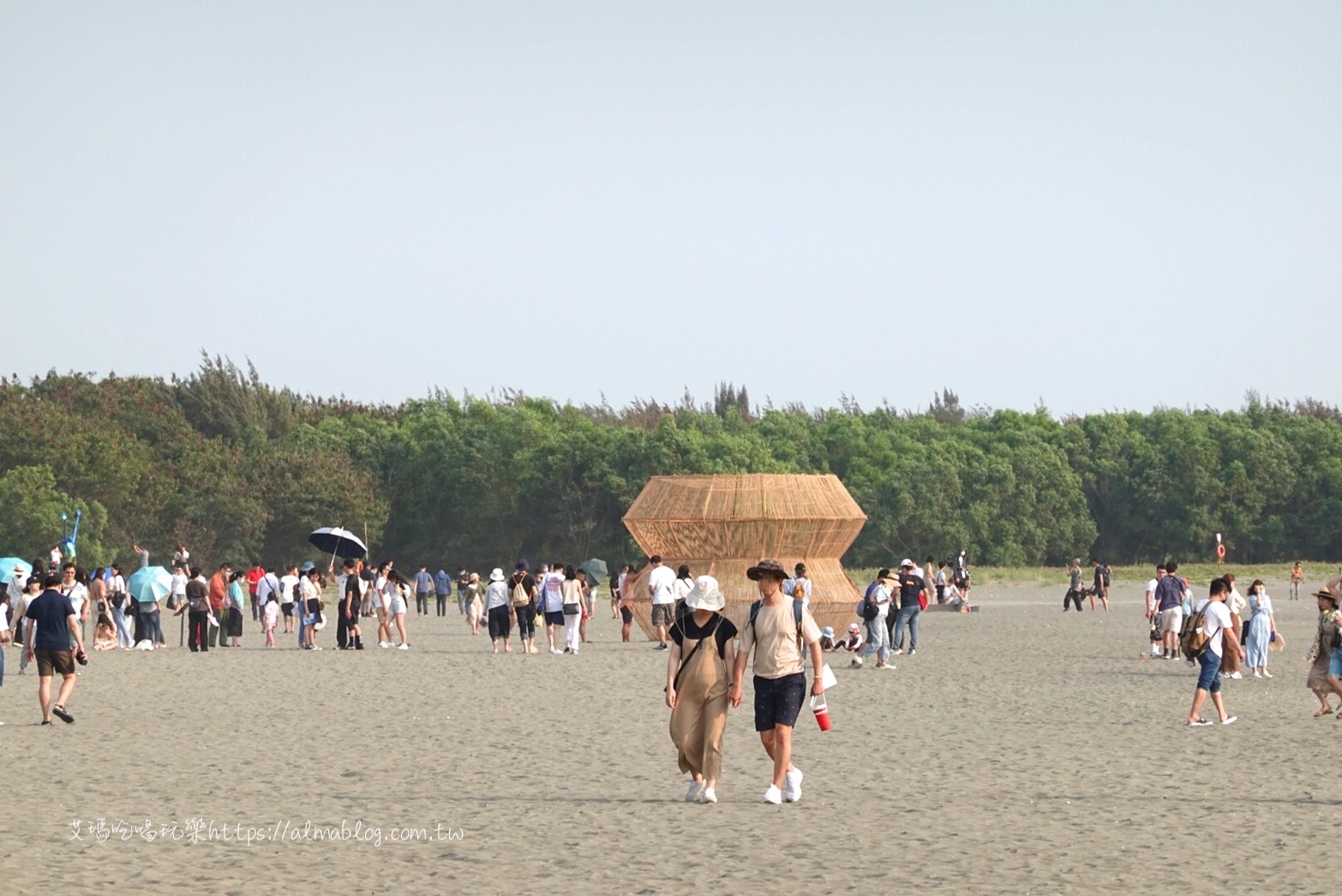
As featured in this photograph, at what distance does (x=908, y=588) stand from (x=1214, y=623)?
9952 mm

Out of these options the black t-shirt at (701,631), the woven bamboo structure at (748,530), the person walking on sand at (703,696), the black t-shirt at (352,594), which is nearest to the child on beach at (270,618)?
the black t-shirt at (352,594)

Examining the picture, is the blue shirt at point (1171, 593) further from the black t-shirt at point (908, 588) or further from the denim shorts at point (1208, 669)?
the denim shorts at point (1208, 669)

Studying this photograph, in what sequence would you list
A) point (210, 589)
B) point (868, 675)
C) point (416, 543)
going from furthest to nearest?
point (416, 543) → point (210, 589) → point (868, 675)

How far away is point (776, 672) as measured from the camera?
35.4 ft

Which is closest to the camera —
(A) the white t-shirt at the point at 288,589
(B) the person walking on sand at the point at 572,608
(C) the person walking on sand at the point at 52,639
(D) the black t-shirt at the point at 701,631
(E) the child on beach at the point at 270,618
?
(D) the black t-shirt at the point at 701,631

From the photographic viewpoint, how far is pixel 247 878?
8336 mm

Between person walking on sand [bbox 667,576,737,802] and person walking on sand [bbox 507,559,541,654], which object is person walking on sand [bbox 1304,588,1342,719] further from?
person walking on sand [bbox 507,559,541,654]

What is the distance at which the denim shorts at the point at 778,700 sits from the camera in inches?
422

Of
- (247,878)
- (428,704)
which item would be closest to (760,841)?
(247,878)

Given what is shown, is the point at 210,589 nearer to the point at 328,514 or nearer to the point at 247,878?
the point at 247,878

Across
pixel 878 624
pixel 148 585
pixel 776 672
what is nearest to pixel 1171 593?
pixel 878 624

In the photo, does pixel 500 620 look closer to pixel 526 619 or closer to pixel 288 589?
pixel 526 619

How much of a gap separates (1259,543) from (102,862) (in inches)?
3174

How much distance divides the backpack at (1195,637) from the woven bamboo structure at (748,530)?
14.2 meters
